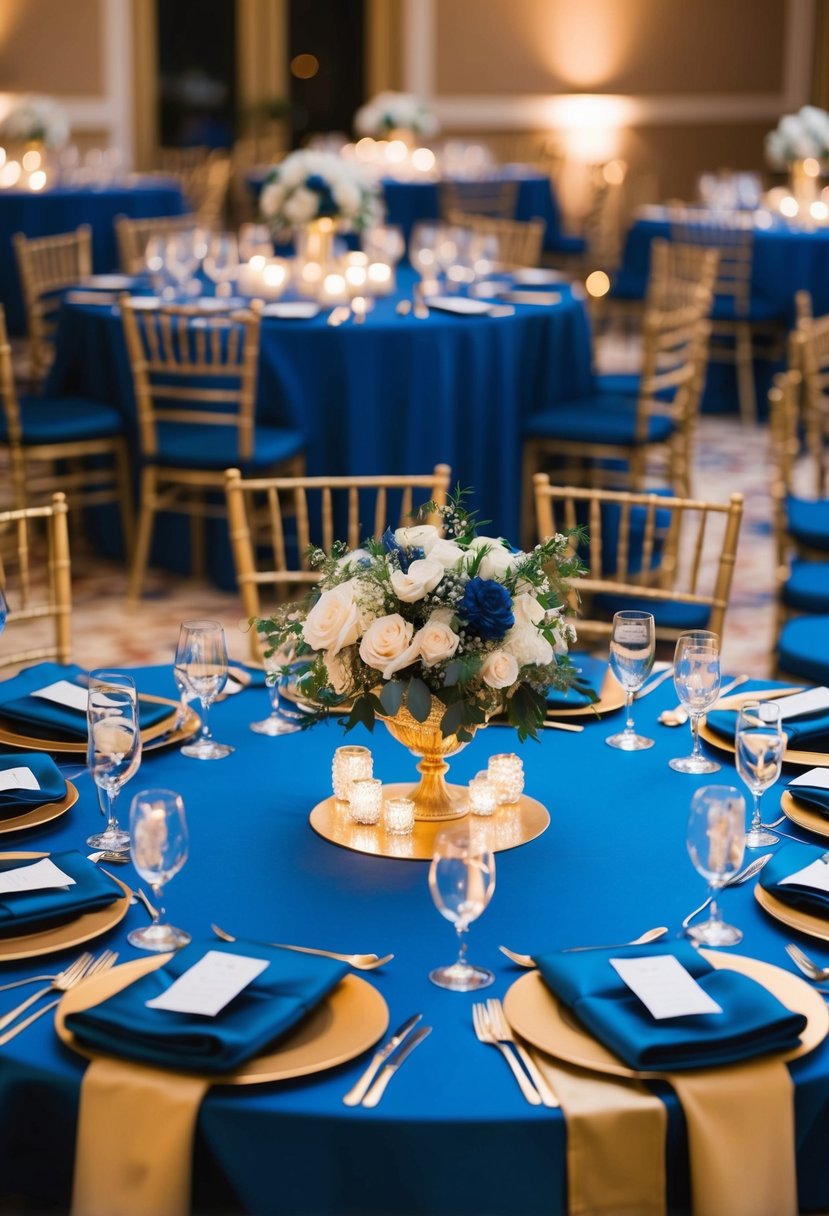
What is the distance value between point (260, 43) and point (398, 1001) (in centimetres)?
1231

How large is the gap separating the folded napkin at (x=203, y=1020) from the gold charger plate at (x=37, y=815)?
51 cm

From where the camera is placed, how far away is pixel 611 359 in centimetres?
1034

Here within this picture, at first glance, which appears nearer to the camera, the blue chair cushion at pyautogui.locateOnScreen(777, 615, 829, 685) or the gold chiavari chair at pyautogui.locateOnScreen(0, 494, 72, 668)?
the gold chiavari chair at pyautogui.locateOnScreen(0, 494, 72, 668)

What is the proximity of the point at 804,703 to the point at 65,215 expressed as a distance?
7.86 metres

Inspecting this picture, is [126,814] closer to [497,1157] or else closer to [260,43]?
[497,1157]

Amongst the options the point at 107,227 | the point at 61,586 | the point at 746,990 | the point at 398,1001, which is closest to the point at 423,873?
the point at 398,1001

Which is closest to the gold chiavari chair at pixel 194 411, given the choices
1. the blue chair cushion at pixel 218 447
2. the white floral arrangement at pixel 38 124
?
the blue chair cushion at pixel 218 447

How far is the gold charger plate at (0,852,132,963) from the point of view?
72.0 inches

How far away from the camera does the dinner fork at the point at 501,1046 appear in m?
1.56

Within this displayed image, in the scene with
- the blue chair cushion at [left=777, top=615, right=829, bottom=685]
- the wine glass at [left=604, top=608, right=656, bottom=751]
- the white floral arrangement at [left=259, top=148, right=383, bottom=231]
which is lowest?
the blue chair cushion at [left=777, top=615, right=829, bottom=685]

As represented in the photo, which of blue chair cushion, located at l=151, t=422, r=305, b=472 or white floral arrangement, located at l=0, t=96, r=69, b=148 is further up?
white floral arrangement, located at l=0, t=96, r=69, b=148

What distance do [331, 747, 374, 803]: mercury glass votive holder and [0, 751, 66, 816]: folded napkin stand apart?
39 centimetres

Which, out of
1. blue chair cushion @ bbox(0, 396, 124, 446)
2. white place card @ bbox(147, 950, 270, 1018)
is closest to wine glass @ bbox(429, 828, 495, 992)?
white place card @ bbox(147, 950, 270, 1018)

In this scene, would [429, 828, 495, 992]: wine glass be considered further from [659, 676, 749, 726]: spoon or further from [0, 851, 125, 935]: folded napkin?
[659, 676, 749, 726]: spoon
